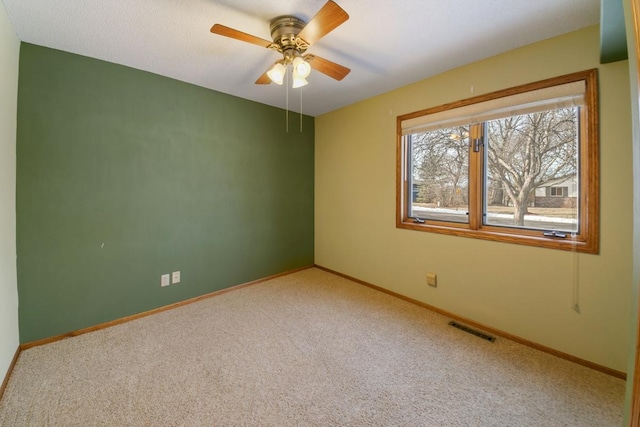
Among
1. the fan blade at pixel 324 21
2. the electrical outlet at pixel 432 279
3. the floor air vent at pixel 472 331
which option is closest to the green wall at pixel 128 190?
the fan blade at pixel 324 21

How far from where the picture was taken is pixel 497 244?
2.21 metres

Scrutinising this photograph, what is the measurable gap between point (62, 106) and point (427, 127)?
10.6 ft

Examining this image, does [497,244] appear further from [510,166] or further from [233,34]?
[233,34]

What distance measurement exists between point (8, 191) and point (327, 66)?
2413mm

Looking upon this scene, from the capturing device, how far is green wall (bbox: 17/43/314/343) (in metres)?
2.02

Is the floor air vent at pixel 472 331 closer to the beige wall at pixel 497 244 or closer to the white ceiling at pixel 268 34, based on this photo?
the beige wall at pixel 497 244

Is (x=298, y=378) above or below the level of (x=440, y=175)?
below

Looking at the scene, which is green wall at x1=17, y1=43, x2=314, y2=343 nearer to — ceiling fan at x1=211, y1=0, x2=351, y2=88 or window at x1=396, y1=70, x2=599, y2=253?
ceiling fan at x1=211, y1=0, x2=351, y2=88

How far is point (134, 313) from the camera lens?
2.47m

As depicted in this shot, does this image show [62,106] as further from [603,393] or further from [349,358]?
[603,393]

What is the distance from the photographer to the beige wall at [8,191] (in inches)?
64.6

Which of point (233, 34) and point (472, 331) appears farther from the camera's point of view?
point (472, 331)

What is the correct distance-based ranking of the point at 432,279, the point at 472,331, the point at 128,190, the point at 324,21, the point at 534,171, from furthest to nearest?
1. the point at 432,279
2. the point at 128,190
3. the point at 472,331
4. the point at 534,171
5. the point at 324,21

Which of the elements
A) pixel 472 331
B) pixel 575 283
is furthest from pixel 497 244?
pixel 472 331
